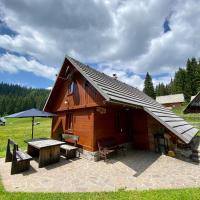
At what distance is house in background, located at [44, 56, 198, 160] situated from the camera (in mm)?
9137

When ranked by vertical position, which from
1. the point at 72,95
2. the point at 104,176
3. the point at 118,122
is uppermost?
the point at 72,95

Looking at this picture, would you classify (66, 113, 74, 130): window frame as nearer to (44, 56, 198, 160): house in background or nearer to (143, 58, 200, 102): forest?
(44, 56, 198, 160): house in background

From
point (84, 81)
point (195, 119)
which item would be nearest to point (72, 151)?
point (84, 81)

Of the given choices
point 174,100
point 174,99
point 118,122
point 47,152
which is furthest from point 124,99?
point 174,99

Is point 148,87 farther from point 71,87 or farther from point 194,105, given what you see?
point 71,87

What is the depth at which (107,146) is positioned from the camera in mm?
9508

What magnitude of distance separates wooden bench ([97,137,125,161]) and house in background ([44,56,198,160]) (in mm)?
262

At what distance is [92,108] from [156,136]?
4926mm

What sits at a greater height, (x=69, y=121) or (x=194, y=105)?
(x=194, y=105)

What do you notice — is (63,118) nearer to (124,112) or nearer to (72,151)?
(72,151)

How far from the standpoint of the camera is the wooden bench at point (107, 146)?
8775 mm

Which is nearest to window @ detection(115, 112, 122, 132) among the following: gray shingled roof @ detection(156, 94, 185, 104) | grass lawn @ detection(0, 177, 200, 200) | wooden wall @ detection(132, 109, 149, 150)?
wooden wall @ detection(132, 109, 149, 150)

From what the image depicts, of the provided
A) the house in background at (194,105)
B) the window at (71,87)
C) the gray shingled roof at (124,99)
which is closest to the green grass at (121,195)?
the gray shingled roof at (124,99)

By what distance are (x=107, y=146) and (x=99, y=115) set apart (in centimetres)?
199
